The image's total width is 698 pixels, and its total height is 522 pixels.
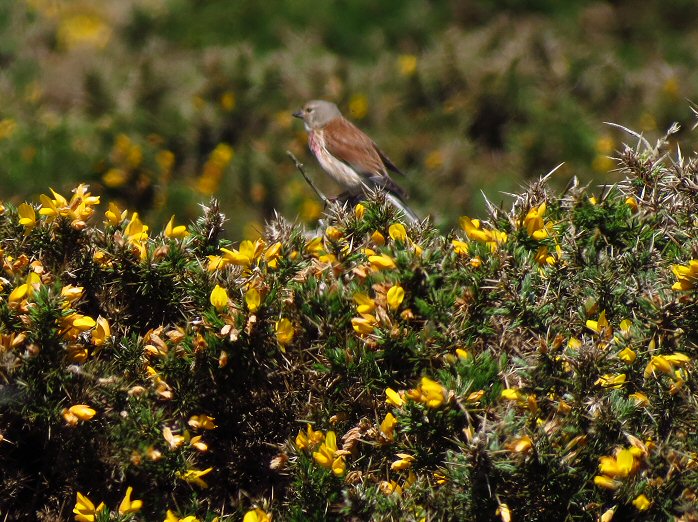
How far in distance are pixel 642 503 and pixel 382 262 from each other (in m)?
1.04

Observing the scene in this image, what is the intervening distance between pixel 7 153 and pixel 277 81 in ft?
9.30

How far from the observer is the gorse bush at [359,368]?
2.70 m

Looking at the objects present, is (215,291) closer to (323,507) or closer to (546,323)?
(323,507)

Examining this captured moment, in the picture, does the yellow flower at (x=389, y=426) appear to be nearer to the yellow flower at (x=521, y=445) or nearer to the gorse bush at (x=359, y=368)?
the gorse bush at (x=359, y=368)

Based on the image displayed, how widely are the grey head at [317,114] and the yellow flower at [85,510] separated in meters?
5.20

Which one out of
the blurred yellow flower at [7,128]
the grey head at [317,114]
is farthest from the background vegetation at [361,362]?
the blurred yellow flower at [7,128]

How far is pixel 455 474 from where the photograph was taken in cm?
267

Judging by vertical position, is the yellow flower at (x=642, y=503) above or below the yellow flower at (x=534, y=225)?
below

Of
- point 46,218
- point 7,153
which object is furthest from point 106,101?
point 46,218

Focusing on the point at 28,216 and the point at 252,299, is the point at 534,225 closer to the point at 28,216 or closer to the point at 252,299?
the point at 252,299

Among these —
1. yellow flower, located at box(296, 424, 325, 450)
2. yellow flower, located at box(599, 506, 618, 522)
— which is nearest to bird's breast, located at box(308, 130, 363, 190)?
yellow flower, located at box(296, 424, 325, 450)

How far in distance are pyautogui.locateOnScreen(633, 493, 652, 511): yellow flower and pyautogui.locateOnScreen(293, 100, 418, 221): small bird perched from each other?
4126mm

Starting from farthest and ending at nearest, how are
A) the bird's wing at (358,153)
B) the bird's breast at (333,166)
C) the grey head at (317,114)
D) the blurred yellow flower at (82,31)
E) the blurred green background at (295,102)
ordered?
1. the blurred yellow flower at (82,31)
2. the blurred green background at (295,102)
3. the grey head at (317,114)
4. the bird's breast at (333,166)
5. the bird's wing at (358,153)

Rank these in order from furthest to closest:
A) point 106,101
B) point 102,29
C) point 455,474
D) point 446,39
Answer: point 102,29 < point 446,39 < point 106,101 < point 455,474
